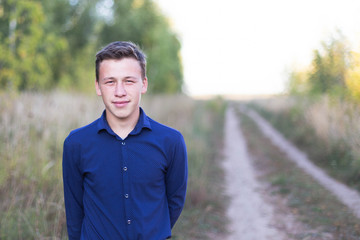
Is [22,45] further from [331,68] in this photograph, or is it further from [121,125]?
[331,68]

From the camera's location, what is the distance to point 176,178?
76.4 inches

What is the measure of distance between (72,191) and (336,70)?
10.5 meters

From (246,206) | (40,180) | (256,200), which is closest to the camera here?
(40,180)

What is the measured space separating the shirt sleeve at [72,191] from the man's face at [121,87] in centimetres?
33

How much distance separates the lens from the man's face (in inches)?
69.5

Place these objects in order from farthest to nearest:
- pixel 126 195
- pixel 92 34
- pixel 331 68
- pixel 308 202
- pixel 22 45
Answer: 1. pixel 92 34
2. pixel 331 68
3. pixel 22 45
4. pixel 308 202
5. pixel 126 195

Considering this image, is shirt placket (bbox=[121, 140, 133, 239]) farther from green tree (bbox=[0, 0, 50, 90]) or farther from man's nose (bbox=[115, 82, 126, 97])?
green tree (bbox=[0, 0, 50, 90])

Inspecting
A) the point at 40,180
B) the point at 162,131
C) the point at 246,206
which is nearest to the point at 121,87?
the point at 162,131

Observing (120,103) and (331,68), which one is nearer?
(120,103)

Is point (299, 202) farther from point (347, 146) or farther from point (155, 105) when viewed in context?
point (155, 105)

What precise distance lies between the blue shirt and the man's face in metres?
0.09

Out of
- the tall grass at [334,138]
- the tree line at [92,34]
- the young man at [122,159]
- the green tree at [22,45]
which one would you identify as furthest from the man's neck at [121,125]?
the tree line at [92,34]

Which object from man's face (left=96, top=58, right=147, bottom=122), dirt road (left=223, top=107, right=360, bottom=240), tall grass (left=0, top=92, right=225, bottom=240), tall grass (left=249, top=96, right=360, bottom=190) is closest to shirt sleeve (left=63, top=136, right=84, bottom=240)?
man's face (left=96, top=58, right=147, bottom=122)

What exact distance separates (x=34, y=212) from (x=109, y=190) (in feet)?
7.49
